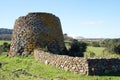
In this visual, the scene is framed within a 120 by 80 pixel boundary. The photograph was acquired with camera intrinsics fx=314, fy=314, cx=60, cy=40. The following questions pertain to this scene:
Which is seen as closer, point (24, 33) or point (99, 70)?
point (99, 70)

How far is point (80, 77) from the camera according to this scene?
16.4m

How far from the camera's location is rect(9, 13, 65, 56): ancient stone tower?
29.2 metres

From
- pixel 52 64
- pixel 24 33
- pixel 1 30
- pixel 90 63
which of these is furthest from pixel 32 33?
pixel 1 30

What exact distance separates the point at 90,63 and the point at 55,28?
45.9 feet

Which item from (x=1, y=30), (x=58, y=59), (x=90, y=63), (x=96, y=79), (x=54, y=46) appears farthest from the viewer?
(x=1, y=30)

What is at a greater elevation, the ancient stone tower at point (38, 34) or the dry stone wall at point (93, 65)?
the ancient stone tower at point (38, 34)

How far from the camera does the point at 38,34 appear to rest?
2938 cm

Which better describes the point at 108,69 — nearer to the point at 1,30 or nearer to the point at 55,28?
the point at 55,28

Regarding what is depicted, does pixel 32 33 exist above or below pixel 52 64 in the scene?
above

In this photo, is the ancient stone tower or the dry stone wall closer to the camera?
the dry stone wall

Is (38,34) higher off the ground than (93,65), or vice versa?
(38,34)

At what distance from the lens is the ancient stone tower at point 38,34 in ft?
95.9

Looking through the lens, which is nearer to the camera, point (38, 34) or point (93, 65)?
point (93, 65)

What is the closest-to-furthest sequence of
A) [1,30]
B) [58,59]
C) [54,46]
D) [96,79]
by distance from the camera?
[96,79]
[58,59]
[54,46]
[1,30]
